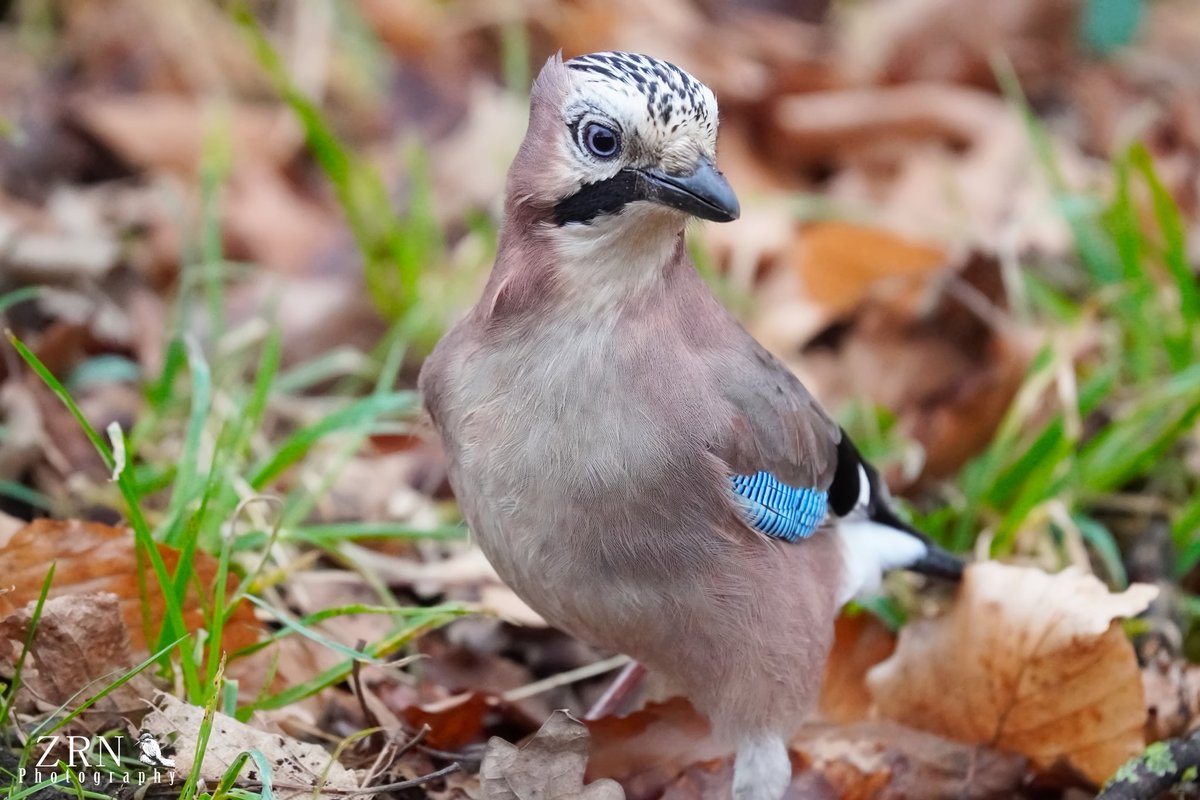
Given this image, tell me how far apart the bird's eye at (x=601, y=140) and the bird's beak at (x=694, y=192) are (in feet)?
0.22

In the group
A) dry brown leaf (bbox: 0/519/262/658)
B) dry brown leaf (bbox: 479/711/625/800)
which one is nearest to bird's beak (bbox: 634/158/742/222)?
dry brown leaf (bbox: 479/711/625/800)

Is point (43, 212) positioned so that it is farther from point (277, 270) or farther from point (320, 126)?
point (320, 126)

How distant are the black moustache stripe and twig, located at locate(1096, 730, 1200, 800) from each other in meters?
1.56

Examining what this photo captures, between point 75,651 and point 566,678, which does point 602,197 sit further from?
point 566,678

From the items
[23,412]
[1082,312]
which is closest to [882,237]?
[1082,312]

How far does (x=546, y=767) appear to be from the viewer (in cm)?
278

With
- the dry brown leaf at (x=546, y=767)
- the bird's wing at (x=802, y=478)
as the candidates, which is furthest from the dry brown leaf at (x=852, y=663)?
the dry brown leaf at (x=546, y=767)

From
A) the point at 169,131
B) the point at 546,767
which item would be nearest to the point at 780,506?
the point at 546,767

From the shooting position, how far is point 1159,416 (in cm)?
428

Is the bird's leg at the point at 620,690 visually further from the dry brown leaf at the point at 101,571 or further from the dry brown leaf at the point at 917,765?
the dry brown leaf at the point at 101,571

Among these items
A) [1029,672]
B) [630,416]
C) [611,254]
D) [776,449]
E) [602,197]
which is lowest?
[1029,672]

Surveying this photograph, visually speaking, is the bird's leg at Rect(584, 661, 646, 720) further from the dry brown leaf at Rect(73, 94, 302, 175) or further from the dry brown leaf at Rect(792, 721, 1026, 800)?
the dry brown leaf at Rect(73, 94, 302, 175)

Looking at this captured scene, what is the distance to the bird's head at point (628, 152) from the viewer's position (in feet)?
8.67

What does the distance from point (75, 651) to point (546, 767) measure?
94 centimetres
